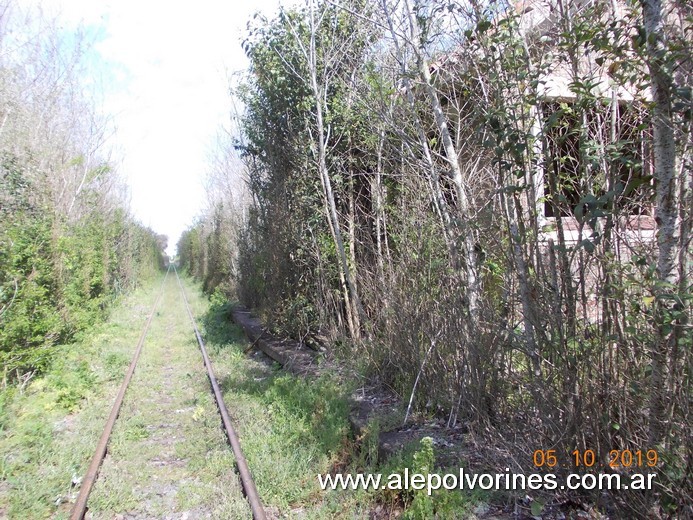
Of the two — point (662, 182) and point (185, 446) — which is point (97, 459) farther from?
point (662, 182)

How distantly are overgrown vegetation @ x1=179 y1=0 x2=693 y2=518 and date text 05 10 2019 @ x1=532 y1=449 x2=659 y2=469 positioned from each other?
6 centimetres

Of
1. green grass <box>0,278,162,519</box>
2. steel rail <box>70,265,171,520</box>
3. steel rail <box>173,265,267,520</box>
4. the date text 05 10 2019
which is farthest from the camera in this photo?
green grass <box>0,278,162,519</box>

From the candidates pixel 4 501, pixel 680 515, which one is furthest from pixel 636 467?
pixel 4 501

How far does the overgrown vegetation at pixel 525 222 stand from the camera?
2457 millimetres

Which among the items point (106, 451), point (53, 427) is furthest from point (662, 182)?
point (53, 427)

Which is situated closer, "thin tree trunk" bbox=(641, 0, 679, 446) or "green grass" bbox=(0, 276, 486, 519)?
"thin tree trunk" bbox=(641, 0, 679, 446)

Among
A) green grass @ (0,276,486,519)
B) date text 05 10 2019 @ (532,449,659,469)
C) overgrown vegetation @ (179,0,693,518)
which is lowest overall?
green grass @ (0,276,486,519)

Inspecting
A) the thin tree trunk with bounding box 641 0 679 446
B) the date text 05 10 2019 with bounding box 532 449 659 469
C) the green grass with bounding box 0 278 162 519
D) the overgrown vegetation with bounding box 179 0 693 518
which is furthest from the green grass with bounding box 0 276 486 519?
the thin tree trunk with bounding box 641 0 679 446

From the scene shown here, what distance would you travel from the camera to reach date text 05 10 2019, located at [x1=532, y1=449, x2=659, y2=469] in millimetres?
2588

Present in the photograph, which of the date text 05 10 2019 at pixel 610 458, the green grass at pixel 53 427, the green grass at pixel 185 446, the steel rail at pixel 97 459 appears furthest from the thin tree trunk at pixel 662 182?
the green grass at pixel 53 427

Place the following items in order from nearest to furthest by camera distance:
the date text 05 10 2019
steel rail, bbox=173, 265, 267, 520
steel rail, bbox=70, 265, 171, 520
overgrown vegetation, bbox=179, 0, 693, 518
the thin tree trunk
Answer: the thin tree trunk < overgrown vegetation, bbox=179, 0, 693, 518 < the date text 05 10 2019 < steel rail, bbox=173, 265, 267, 520 < steel rail, bbox=70, 265, 171, 520

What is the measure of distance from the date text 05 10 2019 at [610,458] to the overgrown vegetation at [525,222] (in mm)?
59

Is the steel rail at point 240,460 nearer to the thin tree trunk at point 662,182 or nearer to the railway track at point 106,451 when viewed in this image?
the railway track at point 106,451

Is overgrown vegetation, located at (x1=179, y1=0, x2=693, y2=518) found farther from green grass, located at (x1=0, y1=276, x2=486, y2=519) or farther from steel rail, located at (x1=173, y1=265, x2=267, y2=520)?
steel rail, located at (x1=173, y1=265, x2=267, y2=520)
